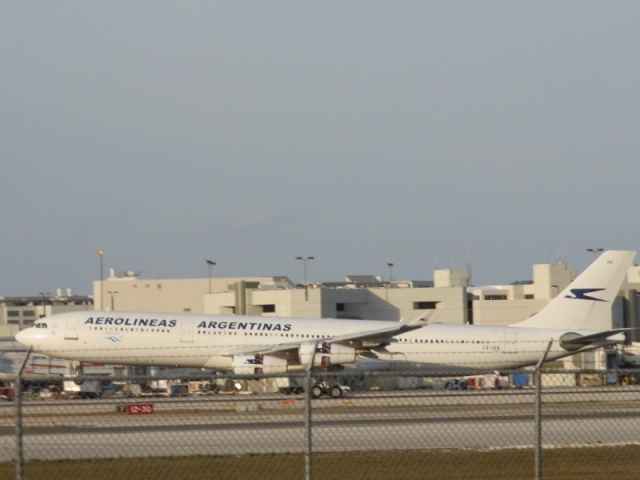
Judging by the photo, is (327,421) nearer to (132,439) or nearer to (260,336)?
(132,439)

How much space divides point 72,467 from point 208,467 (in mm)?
2109

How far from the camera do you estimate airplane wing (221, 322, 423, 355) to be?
2095 inches

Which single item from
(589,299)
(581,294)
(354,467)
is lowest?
(354,467)

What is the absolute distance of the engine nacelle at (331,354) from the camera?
5275 centimetres

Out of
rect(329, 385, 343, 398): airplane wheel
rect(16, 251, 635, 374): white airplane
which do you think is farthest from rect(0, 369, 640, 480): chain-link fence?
rect(16, 251, 635, 374): white airplane

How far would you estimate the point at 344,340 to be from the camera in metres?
53.7

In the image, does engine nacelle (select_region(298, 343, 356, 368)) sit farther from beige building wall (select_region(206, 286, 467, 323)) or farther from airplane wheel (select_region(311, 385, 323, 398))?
beige building wall (select_region(206, 286, 467, 323))

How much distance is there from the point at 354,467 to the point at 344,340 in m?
33.7

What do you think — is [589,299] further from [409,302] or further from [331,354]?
[409,302]

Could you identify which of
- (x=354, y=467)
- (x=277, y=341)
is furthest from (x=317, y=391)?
(x=354, y=467)

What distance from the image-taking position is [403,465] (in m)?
20.3

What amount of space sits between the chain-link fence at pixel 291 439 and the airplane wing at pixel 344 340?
24457 millimetres

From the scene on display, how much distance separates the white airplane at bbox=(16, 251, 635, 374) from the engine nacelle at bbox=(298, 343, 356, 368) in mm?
42

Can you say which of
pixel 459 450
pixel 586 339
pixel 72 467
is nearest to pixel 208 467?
pixel 72 467
